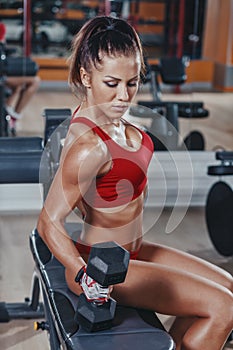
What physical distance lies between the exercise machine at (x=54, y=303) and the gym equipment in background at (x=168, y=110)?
181 centimetres

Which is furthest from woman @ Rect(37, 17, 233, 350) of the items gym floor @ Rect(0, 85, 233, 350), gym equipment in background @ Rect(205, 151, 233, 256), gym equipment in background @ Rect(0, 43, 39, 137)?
gym equipment in background @ Rect(0, 43, 39, 137)

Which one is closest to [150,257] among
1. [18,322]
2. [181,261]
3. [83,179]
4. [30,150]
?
[181,261]

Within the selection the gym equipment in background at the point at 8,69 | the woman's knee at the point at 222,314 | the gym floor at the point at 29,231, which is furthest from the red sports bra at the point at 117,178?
the gym equipment in background at the point at 8,69

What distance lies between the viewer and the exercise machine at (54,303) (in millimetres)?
1475

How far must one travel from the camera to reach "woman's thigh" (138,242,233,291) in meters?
1.81

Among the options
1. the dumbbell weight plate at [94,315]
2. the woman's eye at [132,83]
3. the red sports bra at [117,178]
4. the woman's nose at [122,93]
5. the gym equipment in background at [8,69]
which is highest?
the woman's eye at [132,83]

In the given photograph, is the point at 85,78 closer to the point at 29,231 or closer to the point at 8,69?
the point at 29,231

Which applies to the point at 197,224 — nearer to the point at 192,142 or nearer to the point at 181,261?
the point at 192,142

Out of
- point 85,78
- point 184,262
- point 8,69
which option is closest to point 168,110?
point 8,69

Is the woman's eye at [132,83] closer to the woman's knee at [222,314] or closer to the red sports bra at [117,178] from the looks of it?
the red sports bra at [117,178]

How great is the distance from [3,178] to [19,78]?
8.57 feet

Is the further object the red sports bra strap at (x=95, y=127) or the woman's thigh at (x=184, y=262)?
the woman's thigh at (x=184, y=262)

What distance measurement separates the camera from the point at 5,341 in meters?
2.37

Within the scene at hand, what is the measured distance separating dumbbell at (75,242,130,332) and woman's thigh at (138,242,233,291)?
1.18ft
